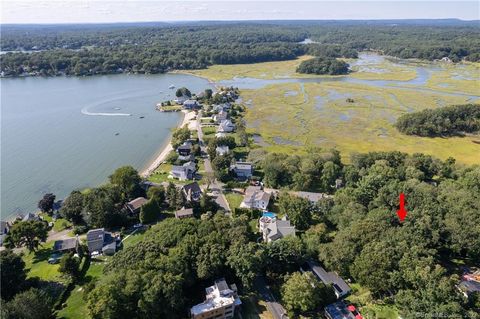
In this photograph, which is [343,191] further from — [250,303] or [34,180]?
[34,180]

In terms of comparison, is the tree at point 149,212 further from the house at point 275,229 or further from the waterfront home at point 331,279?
the waterfront home at point 331,279

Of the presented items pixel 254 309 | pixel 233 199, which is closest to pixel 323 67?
pixel 233 199

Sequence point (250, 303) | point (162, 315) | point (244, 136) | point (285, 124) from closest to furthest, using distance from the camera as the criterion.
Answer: point (162, 315), point (250, 303), point (244, 136), point (285, 124)

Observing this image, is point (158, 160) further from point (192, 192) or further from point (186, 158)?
point (192, 192)

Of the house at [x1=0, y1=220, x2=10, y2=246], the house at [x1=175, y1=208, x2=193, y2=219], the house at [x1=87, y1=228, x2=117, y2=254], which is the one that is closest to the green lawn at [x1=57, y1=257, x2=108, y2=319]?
the house at [x1=87, y1=228, x2=117, y2=254]

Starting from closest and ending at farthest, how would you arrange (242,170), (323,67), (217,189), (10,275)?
(10,275) < (217,189) < (242,170) < (323,67)

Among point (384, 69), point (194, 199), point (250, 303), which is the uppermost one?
point (384, 69)

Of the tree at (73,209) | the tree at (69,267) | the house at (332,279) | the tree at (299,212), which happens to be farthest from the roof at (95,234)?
the house at (332,279)

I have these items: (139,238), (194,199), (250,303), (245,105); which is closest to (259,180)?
(194,199)
